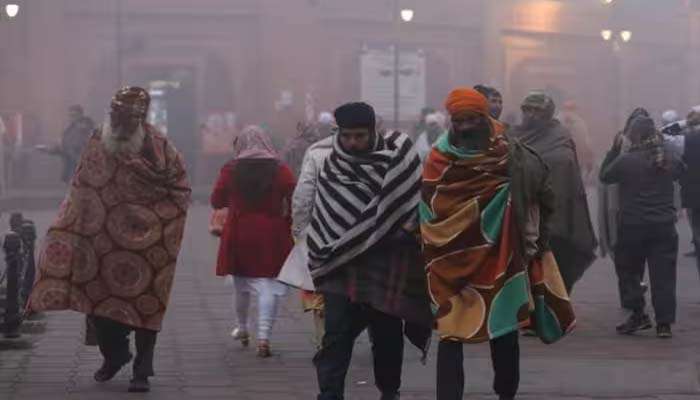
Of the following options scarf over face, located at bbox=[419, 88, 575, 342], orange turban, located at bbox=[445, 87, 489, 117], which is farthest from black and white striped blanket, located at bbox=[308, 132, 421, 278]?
orange turban, located at bbox=[445, 87, 489, 117]

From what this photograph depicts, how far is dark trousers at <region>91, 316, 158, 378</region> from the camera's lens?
9.07m

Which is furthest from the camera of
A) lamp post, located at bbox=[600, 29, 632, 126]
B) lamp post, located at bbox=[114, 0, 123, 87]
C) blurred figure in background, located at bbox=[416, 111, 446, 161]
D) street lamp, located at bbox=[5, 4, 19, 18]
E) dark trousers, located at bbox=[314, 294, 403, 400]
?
lamp post, located at bbox=[600, 29, 632, 126]

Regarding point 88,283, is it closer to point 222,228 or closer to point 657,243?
point 222,228

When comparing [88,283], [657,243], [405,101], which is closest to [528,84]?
[405,101]

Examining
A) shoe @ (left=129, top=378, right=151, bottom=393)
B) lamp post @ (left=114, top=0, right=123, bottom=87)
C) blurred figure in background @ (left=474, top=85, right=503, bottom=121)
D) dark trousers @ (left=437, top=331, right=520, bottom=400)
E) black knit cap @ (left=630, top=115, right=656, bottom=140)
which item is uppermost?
lamp post @ (left=114, top=0, right=123, bottom=87)

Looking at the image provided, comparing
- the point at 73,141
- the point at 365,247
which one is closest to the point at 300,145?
the point at 365,247

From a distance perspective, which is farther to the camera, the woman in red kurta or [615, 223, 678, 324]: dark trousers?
[615, 223, 678, 324]: dark trousers

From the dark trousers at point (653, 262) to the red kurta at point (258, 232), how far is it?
2.56 metres

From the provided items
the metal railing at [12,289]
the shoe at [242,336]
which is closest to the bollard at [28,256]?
the metal railing at [12,289]

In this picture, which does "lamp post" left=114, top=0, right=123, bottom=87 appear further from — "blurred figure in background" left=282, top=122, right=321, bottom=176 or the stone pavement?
the stone pavement

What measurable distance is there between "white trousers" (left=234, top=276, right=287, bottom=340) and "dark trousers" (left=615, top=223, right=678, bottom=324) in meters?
2.58

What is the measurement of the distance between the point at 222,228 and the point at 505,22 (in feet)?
109

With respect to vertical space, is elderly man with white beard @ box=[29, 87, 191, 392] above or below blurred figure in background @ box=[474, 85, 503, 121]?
below

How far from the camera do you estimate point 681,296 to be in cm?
1440
